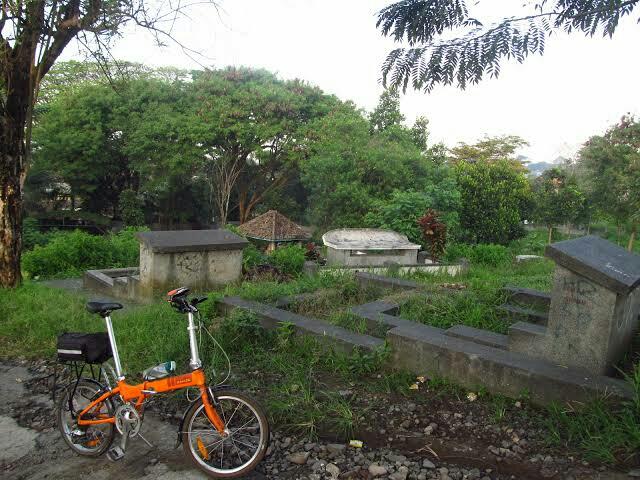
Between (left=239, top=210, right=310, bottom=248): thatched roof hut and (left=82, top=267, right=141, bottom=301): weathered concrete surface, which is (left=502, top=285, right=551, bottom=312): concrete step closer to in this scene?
(left=82, top=267, right=141, bottom=301): weathered concrete surface

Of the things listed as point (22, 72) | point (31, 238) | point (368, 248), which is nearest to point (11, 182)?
point (22, 72)

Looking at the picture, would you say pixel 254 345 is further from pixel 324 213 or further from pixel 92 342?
pixel 324 213

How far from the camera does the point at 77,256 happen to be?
1138cm

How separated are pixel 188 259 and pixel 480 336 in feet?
15.5

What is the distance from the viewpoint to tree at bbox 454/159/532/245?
17.5 metres

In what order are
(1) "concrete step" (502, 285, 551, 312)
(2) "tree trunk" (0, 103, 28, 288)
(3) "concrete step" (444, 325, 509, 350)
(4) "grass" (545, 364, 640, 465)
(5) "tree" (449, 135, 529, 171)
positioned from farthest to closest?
(5) "tree" (449, 135, 529, 171), (2) "tree trunk" (0, 103, 28, 288), (1) "concrete step" (502, 285, 551, 312), (3) "concrete step" (444, 325, 509, 350), (4) "grass" (545, 364, 640, 465)

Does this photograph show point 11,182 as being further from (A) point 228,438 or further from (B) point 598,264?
(B) point 598,264

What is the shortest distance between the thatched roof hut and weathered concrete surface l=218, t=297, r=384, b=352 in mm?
9816

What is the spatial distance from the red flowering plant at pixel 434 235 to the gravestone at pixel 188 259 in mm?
6813

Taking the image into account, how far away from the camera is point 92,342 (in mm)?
3201

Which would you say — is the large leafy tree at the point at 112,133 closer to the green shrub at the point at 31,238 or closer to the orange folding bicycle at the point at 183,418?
the green shrub at the point at 31,238

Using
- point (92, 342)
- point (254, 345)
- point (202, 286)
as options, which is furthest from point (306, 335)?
point (202, 286)

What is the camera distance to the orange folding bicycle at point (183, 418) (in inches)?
117

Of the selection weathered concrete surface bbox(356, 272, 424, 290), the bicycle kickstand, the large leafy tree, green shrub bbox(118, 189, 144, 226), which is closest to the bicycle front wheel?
the bicycle kickstand
